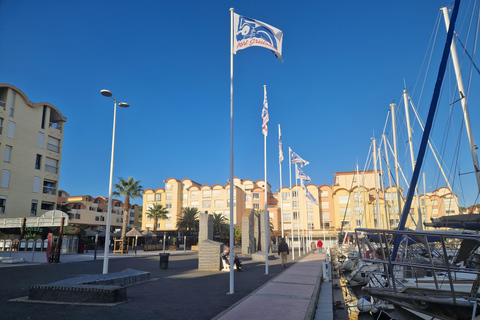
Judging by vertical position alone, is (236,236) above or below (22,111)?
below

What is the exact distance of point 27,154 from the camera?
39.4 metres

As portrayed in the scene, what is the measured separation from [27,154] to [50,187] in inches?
215

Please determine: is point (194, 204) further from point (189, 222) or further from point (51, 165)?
point (51, 165)

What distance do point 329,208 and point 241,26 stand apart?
2655 inches

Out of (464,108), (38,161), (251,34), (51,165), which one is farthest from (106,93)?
(51,165)

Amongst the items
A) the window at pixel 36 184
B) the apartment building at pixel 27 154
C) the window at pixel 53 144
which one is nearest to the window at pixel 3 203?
the apartment building at pixel 27 154

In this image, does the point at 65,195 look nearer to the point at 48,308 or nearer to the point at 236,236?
the point at 236,236

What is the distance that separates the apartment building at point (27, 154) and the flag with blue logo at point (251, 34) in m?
34.4

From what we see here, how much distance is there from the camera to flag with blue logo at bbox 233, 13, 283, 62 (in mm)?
13148

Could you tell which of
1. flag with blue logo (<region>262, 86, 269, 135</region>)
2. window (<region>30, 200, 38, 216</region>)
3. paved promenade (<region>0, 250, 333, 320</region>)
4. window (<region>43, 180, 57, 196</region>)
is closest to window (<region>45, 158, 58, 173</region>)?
window (<region>43, 180, 57, 196</region>)

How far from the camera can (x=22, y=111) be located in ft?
128

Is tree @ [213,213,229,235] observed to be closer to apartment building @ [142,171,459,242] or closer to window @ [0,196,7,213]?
apartment building @ [142,171,459,242]

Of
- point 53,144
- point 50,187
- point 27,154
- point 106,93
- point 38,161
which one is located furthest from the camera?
point 53,144

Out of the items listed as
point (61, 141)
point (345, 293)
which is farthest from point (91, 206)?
point (345, 293)
